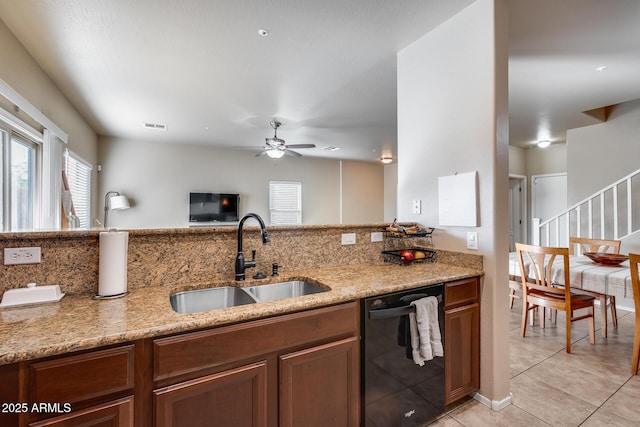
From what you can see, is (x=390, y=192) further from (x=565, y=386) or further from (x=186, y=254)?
(x=186, y=254)

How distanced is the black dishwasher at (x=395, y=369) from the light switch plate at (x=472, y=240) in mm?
464

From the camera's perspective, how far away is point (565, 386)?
6.79 ft

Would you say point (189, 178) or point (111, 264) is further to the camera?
point (189, 178)

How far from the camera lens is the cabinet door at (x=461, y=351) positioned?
1756mm

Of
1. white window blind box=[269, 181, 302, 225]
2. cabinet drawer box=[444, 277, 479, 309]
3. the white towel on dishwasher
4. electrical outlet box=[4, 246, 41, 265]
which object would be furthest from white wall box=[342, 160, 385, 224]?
electrical outlet box=[4, 246, 41, 265]

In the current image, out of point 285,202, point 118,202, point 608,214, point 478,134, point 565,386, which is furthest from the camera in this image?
point 285,202

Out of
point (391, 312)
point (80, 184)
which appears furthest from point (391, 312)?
point (80, 184)

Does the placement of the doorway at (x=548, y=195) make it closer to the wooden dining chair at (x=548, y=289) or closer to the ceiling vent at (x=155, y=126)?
the wooden dining chair at (x=548, y=289)

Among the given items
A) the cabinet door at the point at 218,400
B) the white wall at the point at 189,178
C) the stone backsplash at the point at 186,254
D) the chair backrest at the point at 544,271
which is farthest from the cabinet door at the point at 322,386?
the white wall at the point at 189,178

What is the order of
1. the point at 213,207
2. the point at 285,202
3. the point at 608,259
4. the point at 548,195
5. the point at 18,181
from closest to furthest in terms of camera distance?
the point at 608,259 < the point at 18,181 < the point at 213,207 < the point at 548,195 < the point at 285,202

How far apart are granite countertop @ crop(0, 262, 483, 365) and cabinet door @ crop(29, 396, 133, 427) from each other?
0.69 feet

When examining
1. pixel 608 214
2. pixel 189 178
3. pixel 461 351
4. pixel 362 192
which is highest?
pixel 189 178

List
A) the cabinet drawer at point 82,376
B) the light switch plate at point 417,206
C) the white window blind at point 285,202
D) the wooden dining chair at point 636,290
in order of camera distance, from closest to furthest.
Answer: the cabinet drawer at point 82,376, the wooden dining chair at point 636,290, the light switch plate at point 417,206, the white window blind at point 285,202

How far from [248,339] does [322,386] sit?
0.45m
